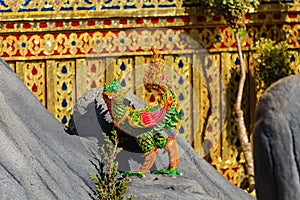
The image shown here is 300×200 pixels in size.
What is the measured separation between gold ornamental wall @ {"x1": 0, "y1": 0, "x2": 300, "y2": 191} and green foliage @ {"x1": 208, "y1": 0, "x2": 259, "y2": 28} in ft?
0.89

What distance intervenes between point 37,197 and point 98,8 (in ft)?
12.0

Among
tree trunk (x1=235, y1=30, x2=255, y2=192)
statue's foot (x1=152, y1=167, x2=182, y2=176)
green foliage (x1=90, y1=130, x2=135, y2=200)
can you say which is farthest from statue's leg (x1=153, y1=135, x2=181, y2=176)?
tree trunk (x1=235, y1=30, x2=255, y2=192)

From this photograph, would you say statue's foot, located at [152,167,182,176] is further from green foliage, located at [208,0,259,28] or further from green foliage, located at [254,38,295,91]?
green foliage, located at [254,38,295,91]

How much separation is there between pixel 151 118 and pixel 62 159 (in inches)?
31.4

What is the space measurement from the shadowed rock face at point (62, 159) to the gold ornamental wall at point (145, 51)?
122cm

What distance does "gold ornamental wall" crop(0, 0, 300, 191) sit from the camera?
10.2 metres

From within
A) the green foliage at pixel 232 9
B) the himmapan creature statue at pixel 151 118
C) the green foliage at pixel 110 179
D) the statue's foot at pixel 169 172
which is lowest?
the statue's foot at pixel 169 172

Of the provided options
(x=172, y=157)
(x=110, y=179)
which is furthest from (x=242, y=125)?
(x=110, y=179)

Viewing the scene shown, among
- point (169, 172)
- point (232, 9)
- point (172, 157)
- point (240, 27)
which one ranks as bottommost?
point (169, 172)

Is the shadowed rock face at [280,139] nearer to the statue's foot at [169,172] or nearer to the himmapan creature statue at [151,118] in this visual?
the himmapan creature statue at [151,118]

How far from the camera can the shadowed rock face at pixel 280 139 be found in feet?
12.7

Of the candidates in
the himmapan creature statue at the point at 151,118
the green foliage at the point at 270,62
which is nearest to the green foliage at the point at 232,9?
the green foliage at the point at 270,62

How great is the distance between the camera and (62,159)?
8.16 meters

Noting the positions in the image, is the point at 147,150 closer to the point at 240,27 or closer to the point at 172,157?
the point at 172,157
